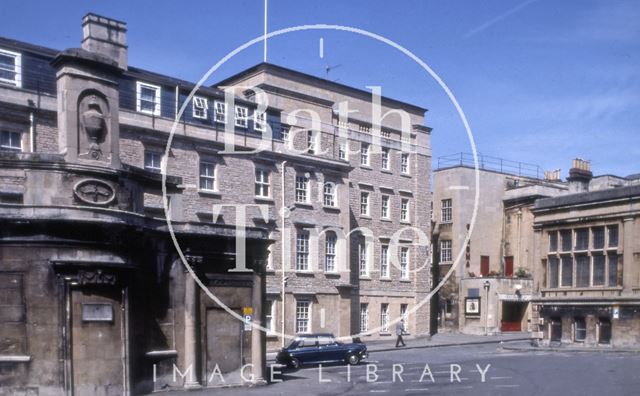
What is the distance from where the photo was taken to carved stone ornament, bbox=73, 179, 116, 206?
1750 cm

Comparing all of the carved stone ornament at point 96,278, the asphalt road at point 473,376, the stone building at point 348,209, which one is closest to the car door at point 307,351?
the asphalt road at point 473,376

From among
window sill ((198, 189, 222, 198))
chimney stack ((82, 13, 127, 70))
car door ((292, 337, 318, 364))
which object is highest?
chimney stack ((82, 13, 127, 70))

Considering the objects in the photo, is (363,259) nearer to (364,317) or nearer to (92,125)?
(364,317)

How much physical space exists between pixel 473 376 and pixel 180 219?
11880mm

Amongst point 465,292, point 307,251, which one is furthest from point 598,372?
point 465,292

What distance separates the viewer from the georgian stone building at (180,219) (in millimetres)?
17047

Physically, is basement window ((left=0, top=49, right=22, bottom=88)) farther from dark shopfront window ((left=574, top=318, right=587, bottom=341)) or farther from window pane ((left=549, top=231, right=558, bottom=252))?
dark shopfront window ((left=574, top=318, right=587, bottom=341))

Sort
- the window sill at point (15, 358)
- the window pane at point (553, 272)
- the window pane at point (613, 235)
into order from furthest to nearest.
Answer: the window pane at point (553, 272) < the window pane at point (613, 235) < the window sill at point (15, 358)

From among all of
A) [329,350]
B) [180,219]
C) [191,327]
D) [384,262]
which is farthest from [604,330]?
[191,327]

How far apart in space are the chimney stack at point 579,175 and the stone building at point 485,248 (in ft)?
24.0

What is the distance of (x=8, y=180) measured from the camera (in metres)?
17.1

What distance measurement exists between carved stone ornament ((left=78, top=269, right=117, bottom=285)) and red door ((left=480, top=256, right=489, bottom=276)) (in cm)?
4161

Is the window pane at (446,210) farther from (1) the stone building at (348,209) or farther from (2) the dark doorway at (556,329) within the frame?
(2) the dark doorway at (556,329)

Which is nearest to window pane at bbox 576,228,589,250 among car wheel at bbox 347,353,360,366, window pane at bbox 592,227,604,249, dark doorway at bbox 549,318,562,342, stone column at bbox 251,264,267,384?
window pane at bbox 592,227,604,249
